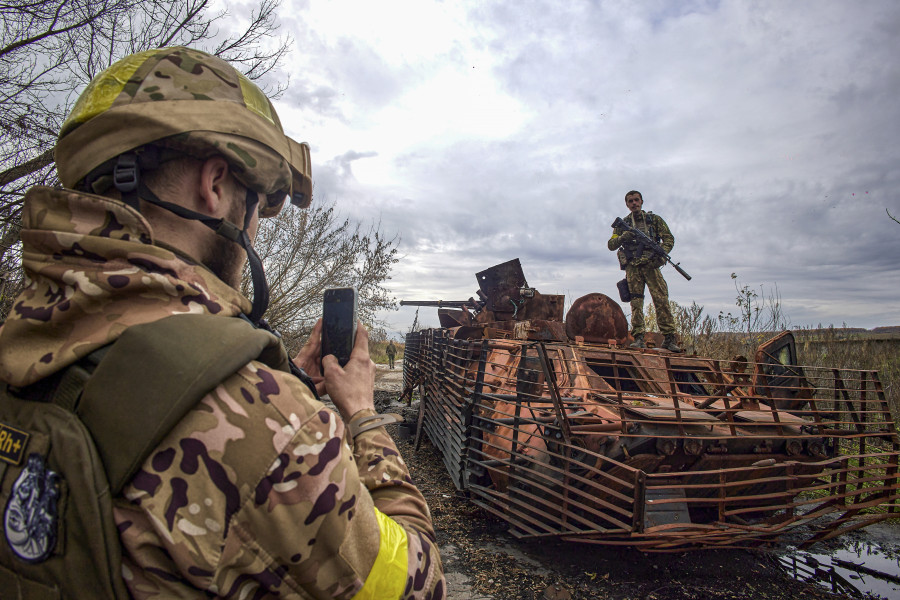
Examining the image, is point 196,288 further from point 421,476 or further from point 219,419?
point 421,476

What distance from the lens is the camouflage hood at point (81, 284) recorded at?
87 cm

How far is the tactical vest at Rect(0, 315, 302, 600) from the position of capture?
798mm

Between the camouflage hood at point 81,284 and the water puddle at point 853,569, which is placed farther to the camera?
the water puddle at point 853,569

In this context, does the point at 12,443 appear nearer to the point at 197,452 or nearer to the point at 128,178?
the point at 197,452

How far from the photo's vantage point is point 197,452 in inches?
32.3

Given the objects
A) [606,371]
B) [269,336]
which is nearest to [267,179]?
[269,336]

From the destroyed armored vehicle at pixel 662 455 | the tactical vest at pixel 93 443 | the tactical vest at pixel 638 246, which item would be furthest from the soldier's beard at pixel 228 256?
the tactical vest at pixel 638 246

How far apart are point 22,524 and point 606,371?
5.57m

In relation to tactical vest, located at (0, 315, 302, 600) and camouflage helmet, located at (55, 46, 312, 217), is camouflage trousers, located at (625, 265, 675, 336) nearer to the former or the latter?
camouflage helmet, located at (55, 46, 312, 217)

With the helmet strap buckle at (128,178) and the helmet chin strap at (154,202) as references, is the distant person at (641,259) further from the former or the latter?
the helmet strap buckle at (128,178)

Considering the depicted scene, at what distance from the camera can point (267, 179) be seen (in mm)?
1248

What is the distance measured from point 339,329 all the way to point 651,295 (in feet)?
25.0

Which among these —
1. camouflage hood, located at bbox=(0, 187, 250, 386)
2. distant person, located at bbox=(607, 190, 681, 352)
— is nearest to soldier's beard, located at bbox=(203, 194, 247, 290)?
camouflage hood, located at bbox=(0, 187, 250, 386)

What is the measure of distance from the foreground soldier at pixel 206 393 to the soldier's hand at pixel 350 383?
0.64 feet
